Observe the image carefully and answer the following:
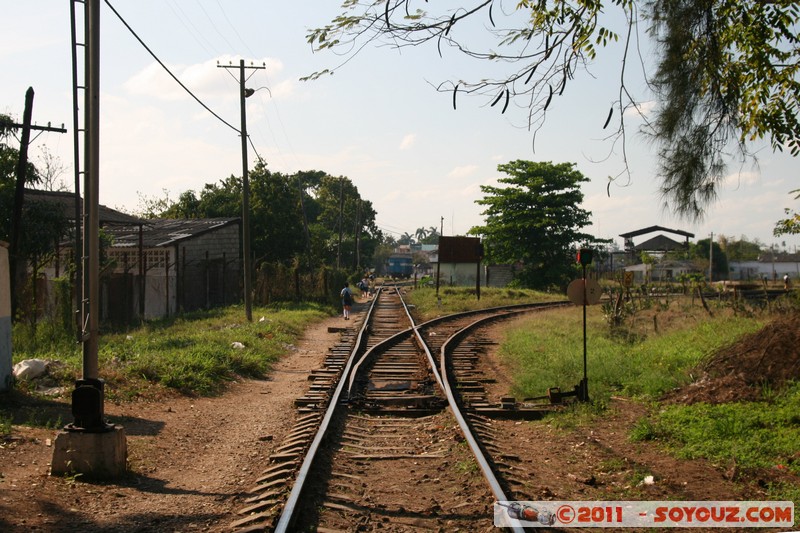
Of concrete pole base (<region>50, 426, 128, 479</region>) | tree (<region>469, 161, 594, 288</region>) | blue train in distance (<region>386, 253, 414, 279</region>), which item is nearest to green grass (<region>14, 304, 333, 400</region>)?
concrete pole base (<region>50, 426, 128, 479</region>)

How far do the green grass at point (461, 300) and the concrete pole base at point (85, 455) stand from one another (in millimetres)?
22572

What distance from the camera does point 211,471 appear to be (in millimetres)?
8078

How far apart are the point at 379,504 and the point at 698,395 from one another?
603 cm

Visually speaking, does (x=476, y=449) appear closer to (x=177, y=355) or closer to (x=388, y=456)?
(x=388, y=456)

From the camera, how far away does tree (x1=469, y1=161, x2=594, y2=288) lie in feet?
190

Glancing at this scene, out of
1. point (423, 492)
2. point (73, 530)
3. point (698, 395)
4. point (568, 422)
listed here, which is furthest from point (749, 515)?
point (73, 530)

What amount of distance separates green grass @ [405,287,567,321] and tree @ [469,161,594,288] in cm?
768

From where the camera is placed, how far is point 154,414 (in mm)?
11008

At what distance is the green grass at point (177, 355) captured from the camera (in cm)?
1287

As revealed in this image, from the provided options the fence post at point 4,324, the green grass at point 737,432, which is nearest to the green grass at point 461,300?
the fence post at point 4,324

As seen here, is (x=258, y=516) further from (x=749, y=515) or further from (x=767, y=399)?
(x=767, y=399)

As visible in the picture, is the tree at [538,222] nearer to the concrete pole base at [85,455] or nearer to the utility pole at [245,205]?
the utility pole at [245,205]

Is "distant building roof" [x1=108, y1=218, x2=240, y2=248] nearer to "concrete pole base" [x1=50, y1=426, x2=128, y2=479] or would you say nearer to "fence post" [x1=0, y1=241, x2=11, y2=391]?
"fence post" [x1=0, y1=241, x2=11, y2=391]

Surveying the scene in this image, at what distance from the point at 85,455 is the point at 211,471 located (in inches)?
50.6
